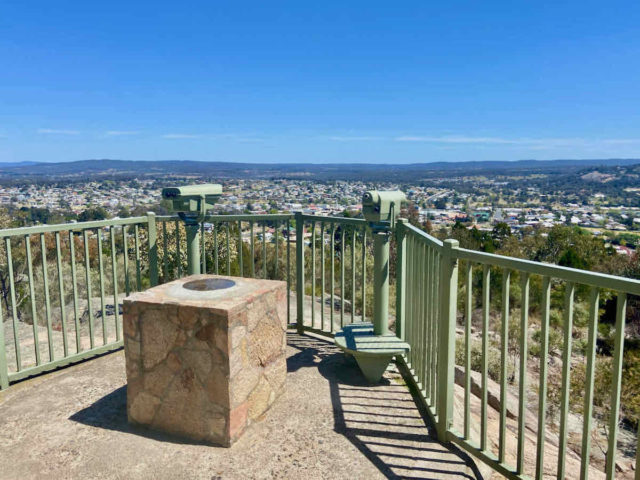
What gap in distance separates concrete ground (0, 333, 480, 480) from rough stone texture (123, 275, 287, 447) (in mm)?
134

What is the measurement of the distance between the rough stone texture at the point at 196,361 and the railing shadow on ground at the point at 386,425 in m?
0.69

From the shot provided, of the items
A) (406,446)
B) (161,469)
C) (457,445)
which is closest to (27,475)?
(161,469)

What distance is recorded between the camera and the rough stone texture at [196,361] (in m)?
2.83

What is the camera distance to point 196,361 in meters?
2.89

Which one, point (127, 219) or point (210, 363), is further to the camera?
point (127, 219)

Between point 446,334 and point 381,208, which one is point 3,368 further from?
point 446,334

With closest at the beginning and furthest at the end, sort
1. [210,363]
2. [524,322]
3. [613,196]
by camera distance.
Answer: [524,322], [210,363], [613,196]

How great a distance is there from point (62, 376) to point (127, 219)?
1.40m

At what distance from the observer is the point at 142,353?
300 cm

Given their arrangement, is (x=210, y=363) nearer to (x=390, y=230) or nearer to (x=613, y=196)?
(x=390, y=230)

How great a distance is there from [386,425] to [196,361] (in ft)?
4.31

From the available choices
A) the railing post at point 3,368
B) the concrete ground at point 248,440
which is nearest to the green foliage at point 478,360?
the concrete ground at point 248,440

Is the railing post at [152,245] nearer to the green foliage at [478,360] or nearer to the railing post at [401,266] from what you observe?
the railing post at [401,266]

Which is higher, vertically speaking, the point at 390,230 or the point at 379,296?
the point at 390,230
